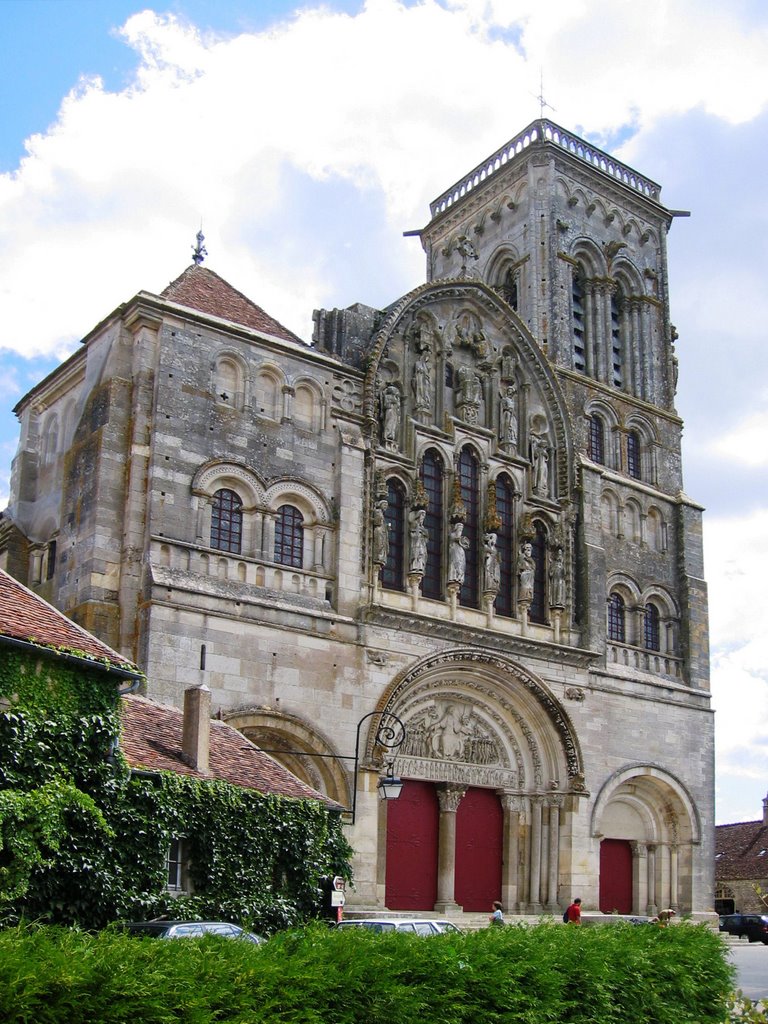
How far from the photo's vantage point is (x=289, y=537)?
26.9 metres

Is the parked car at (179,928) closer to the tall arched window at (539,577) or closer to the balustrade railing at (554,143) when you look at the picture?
the tall arched window at (539,577)

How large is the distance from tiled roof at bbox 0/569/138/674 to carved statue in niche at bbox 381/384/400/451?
12.2 metres

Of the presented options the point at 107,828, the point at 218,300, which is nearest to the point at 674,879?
the point at 218,300

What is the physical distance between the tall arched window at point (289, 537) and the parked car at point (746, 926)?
21179 mm

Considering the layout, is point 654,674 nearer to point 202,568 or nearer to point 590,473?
point 590,473

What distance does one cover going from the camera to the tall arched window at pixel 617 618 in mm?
33156

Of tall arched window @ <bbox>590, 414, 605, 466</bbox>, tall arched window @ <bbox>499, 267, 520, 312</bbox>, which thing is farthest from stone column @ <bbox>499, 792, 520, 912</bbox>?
tall arched window @ <bbox>499, 267, 520, 312</bbox>

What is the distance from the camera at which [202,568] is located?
25.0m

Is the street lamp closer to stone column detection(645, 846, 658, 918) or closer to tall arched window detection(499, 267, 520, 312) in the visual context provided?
A: stone column detection(645, 846, 658, 918)

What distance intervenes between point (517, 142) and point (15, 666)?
26617 mm

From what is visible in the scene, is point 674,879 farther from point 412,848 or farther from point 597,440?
point 597,440

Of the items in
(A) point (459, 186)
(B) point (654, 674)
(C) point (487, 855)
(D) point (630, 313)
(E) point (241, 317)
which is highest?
(A) point (459, 186)

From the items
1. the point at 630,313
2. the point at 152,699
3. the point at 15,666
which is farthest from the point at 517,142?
the point at 15,666

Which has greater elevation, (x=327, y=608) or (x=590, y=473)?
(x=590, y=473)
